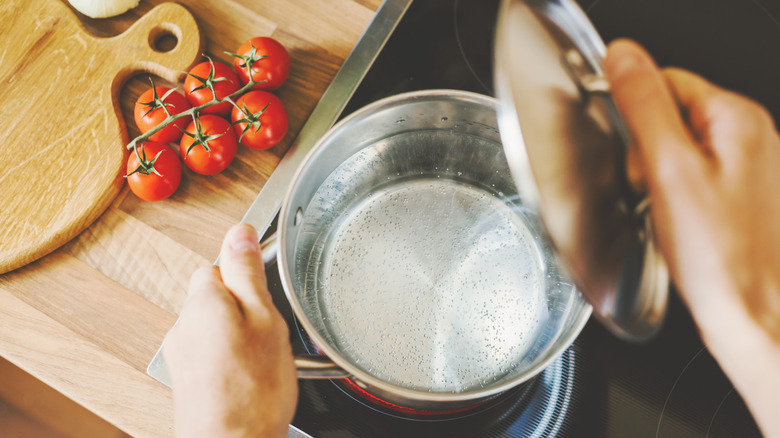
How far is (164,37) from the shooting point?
2.23ft

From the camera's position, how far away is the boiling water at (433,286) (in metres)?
0.58

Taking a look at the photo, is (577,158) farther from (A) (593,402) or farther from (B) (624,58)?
(A) (593,402)

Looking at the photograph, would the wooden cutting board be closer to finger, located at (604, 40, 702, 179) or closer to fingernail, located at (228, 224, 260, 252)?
fingernail, located at (228, 224, 260, 252)

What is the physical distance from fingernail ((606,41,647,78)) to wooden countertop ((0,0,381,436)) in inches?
15.4

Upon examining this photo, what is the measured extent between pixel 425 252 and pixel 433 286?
49mm

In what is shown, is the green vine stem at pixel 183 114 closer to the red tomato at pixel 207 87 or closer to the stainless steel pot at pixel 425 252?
the red tomato at pixel 207 87

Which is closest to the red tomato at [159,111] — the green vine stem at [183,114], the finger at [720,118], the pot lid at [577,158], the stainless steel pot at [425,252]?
the green vine stem at [183,114]

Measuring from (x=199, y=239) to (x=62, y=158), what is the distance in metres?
0.20

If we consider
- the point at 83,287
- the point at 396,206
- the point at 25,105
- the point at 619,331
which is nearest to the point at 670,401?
the point at 619,331

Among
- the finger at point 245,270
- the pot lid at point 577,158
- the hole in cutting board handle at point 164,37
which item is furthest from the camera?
the hole in cutting board handle at point 164,37

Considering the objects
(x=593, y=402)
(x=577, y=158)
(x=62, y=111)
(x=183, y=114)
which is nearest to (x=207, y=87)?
(x=183, y=114)

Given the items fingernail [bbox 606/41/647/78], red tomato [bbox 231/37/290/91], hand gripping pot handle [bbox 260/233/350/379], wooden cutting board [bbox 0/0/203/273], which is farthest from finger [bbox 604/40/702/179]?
wooden cutting board [bbox 0/0/203/273]

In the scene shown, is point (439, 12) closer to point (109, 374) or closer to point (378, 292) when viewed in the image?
point (378, 292)

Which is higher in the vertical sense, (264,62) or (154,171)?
(264,62)
